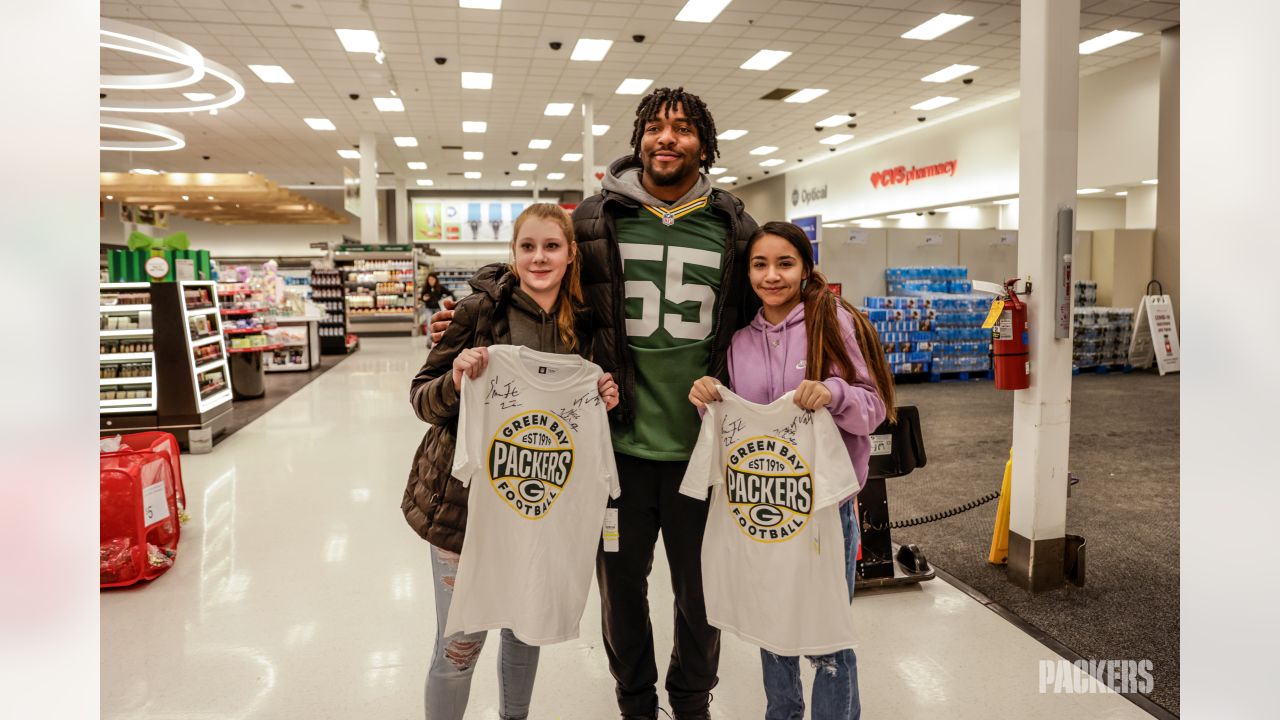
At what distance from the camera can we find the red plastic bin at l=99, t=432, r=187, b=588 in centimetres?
331

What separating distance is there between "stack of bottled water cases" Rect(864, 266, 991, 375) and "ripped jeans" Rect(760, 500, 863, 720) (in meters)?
8.27

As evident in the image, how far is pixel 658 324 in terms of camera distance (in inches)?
78.7

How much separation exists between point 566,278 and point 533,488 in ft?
1.76

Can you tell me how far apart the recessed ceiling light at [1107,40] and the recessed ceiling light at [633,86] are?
6408mm

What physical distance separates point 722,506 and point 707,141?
1.01 m

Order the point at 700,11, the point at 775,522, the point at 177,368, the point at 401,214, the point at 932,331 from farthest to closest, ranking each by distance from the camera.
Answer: the point at 401,214, the point at 932,331, the point at 700,11, the point at 177,368, the point at 775,522

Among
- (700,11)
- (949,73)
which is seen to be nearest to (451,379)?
(700,11)

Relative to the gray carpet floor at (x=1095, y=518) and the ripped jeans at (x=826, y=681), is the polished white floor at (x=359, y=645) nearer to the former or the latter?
the gray carpet floor at (x=1095, y=518)

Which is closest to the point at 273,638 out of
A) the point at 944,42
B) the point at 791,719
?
the point at 791,719

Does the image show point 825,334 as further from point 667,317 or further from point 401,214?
point 401,214

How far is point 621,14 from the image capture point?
930cm

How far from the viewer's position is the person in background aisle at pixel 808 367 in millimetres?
1831

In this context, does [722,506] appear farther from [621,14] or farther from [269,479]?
[621,14]
